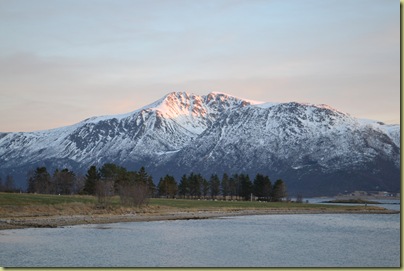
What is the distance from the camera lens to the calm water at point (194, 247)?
5762cm

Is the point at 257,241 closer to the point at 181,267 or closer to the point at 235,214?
the point at 181,267

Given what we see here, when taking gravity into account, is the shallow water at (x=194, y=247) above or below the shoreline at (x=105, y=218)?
below

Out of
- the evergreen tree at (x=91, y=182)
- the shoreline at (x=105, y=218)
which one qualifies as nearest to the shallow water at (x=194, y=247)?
the shoreline at (x=105, y=218)

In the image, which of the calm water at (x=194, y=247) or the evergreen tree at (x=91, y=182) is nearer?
the calm water at (x=194, y=247)

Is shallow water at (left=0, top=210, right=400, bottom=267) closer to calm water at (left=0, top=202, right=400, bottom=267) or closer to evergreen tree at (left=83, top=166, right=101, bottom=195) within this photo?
calm water at (left=0, top=202, right=400, bottom=267)

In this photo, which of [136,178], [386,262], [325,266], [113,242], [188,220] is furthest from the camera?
[136,178]

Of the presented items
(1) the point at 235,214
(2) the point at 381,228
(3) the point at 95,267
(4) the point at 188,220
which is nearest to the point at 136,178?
(1) the point at 235,214

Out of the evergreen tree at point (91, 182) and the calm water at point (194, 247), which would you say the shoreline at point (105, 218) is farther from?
the evergreen tree at point (91, 182)

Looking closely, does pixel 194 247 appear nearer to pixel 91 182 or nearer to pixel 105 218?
pixel 105 218

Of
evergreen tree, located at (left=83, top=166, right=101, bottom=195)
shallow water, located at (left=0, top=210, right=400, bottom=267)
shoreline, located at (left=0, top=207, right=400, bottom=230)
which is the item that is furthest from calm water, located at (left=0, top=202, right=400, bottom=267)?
evergreen tree, located at (left=83, top=166, right=101, bottom=195)

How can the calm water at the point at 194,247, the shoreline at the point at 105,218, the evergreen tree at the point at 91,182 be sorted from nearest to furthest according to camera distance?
the calm water at the point at 194,247
the shoreline at the point at 105,218
the evergreen tree at the point at 91,182

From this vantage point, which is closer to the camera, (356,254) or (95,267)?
(95,267)

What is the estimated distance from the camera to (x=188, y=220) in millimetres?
113375

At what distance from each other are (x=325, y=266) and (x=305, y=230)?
4068 centimetres
